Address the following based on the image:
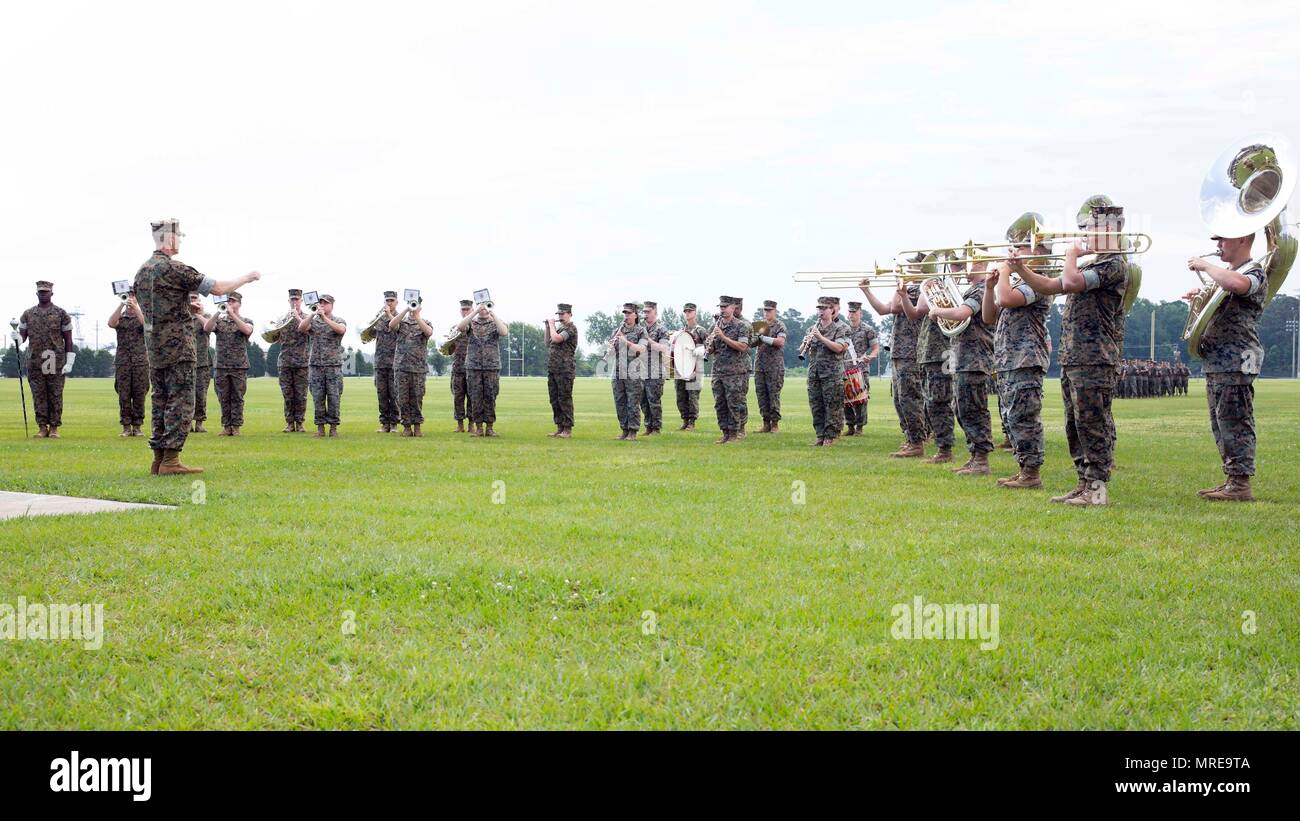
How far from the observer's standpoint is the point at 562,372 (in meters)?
20.2

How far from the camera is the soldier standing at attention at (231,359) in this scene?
1902cm

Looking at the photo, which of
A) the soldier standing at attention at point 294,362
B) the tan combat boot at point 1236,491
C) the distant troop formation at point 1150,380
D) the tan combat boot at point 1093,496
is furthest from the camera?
the distant troop formation at point 1150,380

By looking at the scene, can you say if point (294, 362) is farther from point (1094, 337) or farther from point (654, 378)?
point (1094, 337)

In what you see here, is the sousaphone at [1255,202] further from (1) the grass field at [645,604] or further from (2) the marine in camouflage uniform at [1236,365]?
(1) the grass field at [645,604]

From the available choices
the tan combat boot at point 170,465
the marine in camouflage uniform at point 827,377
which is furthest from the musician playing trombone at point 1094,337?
the tan combat boot at point 170,465

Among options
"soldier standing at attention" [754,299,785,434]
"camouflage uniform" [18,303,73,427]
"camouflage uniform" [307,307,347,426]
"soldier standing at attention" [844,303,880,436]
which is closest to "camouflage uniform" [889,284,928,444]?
"soldier standing at attention" [844,303,880,436]

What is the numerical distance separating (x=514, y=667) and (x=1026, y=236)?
361 inches

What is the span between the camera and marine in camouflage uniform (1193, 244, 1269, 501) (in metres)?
9.45

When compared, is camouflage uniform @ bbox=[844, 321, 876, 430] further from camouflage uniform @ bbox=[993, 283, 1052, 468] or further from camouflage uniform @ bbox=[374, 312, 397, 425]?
camouflage uniform @ bbox=[374, 312, 397, 425]

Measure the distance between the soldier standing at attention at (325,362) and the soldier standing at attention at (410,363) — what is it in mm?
1092

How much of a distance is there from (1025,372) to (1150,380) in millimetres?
41099

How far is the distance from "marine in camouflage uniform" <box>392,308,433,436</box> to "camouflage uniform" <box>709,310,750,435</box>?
5.76m

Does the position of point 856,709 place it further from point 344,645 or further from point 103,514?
point 103,514

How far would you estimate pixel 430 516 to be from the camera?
843cm
